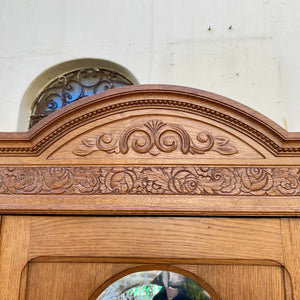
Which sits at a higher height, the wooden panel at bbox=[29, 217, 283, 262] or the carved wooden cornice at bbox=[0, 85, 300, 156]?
the carved wooden cornice at bbox=[0, 85, 300, 156]

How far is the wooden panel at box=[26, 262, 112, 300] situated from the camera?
3.76 feet

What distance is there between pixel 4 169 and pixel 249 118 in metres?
0.90

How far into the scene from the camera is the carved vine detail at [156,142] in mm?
1211

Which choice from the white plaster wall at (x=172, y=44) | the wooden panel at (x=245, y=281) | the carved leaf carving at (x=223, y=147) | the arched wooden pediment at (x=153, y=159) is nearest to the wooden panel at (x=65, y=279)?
the arched wooden pediment at (x=153, y=159)

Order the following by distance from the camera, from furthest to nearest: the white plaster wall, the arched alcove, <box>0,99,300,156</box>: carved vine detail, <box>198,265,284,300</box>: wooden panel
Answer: the arched alcove < the white plaster wall < <box>0,99,300,156</box>: carved vine detail < <box>198,265,284,300</box>: wooden panel

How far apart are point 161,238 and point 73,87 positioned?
127cm

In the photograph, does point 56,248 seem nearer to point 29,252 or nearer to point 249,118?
point 29,252

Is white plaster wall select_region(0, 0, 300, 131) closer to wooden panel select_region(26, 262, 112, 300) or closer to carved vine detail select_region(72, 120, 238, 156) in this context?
carved vine detail select_region(72, 120, 238, 156)

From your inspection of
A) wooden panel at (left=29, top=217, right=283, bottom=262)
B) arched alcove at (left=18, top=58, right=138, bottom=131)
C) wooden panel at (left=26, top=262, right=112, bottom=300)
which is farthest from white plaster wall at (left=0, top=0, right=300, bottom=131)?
wooden panel at (left=26, top=262, right=112, bottom=300)

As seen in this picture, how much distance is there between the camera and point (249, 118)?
1.19 m

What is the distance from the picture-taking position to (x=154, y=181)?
1190 mm

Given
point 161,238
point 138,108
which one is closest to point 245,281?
point 161,238

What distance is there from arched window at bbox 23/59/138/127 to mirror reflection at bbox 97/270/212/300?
1193 millimetres

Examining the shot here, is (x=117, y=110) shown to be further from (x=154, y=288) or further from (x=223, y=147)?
(x=154, y=288)
